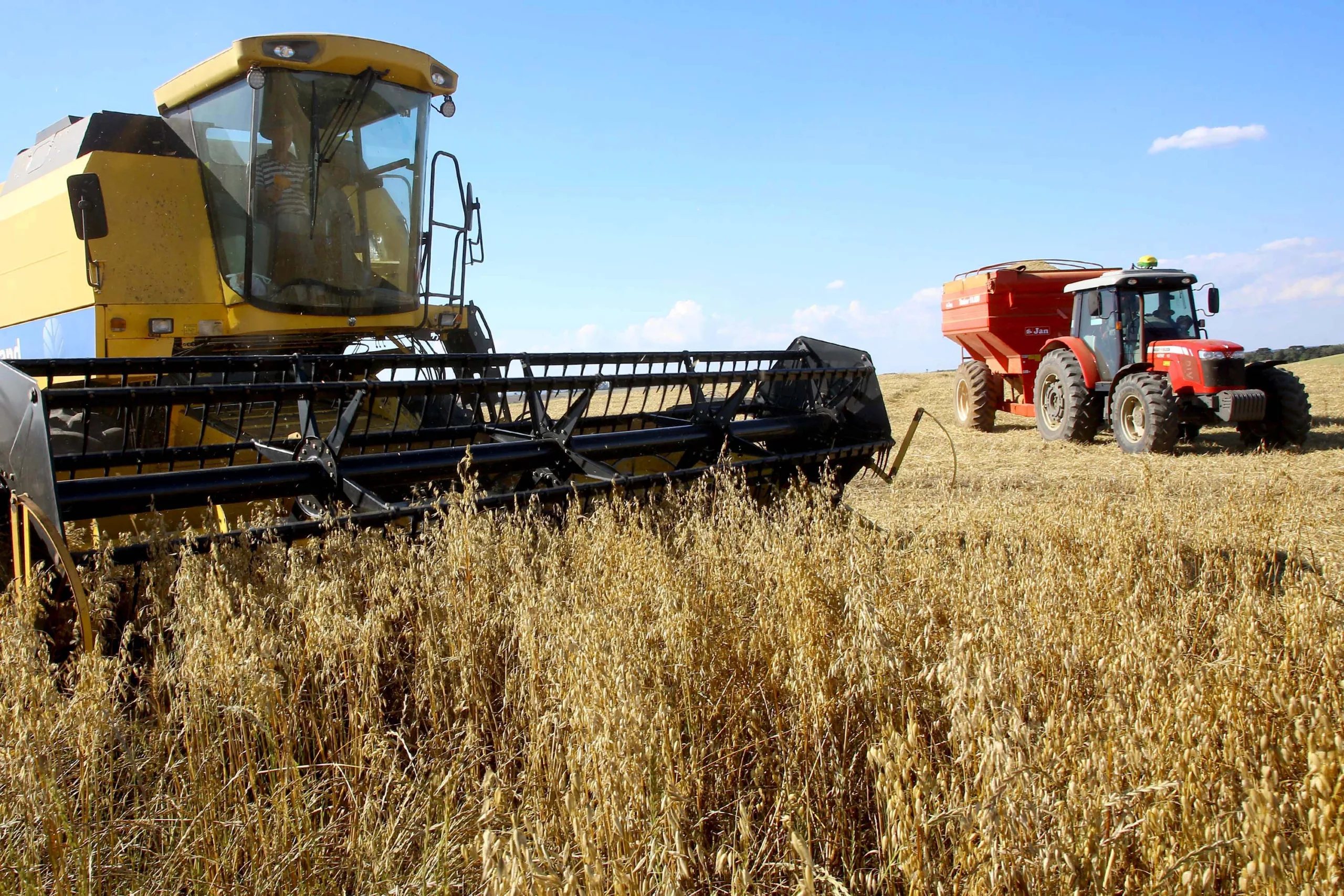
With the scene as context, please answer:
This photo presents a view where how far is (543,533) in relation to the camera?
9.50 ft

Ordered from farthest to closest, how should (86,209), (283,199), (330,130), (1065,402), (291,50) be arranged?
1. (1065,402)
2. (330,130)
3. (283,199)
4. (291,50)
5. (86,209)

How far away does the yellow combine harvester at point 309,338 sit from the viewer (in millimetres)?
3320

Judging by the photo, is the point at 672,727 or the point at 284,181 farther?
the point at 284,181

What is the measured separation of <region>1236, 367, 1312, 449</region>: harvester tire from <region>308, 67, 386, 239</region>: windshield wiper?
27.3 ft

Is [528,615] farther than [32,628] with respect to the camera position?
Yes

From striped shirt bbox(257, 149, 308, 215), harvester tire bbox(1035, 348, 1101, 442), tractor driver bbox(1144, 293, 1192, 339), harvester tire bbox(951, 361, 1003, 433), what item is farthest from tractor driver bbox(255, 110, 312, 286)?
harvester tire bbox(951, 361, 1003, 433)

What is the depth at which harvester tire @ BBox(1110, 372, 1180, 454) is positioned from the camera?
324 inches

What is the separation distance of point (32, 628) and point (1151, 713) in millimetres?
2292

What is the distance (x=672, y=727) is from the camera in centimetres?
153

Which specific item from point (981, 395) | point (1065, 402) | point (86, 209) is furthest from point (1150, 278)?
point (86, 209)

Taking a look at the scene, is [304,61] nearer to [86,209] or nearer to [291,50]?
[291,50]

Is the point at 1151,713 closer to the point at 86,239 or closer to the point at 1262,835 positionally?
the point at 1262,835

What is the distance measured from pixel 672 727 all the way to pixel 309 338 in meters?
4.57

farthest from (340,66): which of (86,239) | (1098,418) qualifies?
(1098,418)
